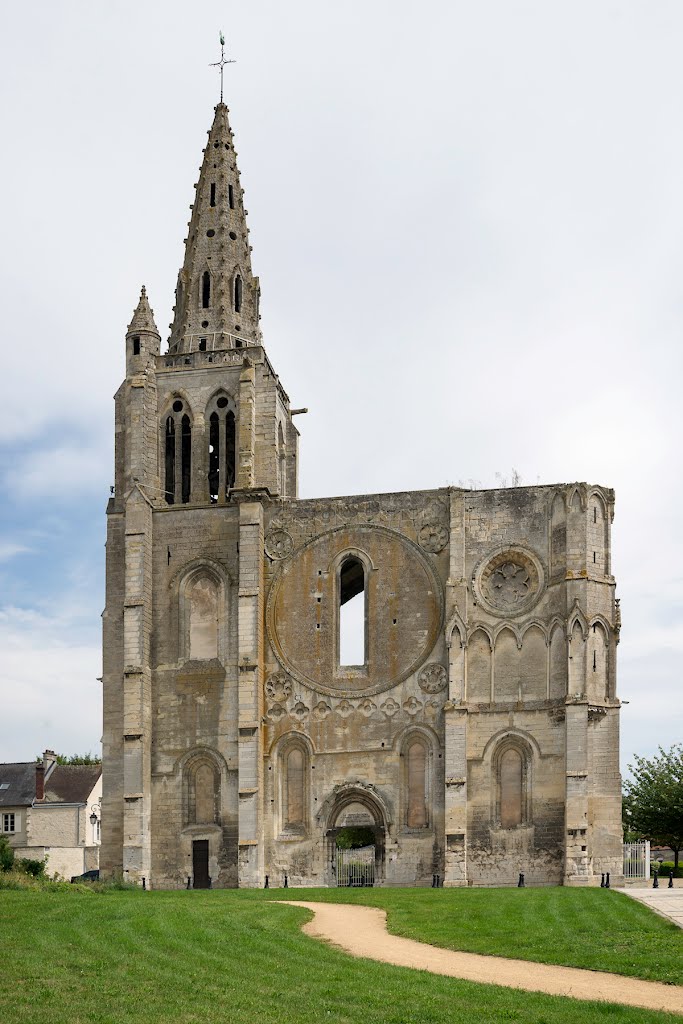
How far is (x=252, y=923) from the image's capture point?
912 inches

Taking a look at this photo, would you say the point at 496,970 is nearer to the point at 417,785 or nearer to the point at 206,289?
the point at 417,785

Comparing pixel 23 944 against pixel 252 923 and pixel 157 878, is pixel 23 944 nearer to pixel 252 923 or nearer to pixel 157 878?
pixel 252 923

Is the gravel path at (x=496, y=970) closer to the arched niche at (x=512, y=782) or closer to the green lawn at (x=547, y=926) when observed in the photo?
the green lawn at (x=547, y=926)

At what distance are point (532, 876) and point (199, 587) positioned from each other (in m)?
13.2

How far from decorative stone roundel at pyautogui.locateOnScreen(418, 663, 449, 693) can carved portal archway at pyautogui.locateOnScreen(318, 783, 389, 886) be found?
338 cm

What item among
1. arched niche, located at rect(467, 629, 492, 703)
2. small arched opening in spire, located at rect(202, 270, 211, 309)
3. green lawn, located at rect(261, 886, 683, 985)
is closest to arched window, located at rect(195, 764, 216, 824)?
arched niche, located at rect(467, 629, 492, 703)

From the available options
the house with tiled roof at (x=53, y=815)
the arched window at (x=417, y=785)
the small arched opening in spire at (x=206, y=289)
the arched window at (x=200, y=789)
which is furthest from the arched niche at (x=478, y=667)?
the house with tiled roof at (x=53, y=815)

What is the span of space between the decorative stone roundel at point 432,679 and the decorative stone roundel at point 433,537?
11.4 ft

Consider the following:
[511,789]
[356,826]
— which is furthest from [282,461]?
[511,789]

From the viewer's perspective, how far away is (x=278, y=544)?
136 ft

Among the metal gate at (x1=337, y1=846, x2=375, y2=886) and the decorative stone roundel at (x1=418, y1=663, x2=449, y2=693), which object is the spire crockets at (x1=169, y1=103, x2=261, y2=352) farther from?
the metal gate at (x1=337, y1=846, x2=375, y2=886)

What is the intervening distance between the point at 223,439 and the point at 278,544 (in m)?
4.76

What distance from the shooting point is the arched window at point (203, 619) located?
41.3 meters

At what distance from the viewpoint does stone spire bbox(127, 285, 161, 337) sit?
147 ft
